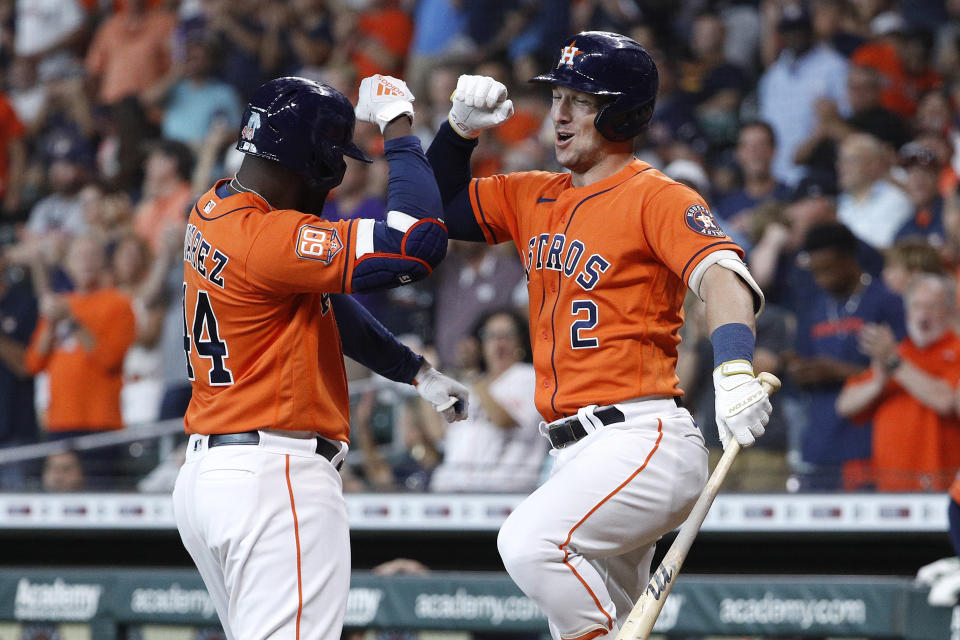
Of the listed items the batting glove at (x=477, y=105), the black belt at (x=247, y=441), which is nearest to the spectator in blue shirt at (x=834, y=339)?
the batting glove at (x=477, y=105)

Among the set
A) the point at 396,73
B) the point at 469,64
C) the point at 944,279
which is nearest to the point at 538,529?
the point at 944,279

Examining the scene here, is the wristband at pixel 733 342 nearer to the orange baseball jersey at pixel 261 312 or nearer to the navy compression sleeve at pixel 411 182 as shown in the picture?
the navy compression sleeve at pixel 411 182

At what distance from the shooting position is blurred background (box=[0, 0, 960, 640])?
5.02m

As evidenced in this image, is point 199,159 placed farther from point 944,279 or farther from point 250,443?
point 250,443

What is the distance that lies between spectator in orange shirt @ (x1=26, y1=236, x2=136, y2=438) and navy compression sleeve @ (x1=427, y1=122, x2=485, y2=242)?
3.85 meters

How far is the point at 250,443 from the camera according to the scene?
134 inches

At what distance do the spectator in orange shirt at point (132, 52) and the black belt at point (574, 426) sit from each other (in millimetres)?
7616

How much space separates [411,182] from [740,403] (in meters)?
1.03

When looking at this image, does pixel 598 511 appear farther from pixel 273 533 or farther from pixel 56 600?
pixel 56 600

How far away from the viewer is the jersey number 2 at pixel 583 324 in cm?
340

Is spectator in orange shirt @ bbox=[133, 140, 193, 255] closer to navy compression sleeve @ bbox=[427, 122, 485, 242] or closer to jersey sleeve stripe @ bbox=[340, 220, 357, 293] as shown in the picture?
navy compression sleeve @ bbox=[427, 122, 485, 242]

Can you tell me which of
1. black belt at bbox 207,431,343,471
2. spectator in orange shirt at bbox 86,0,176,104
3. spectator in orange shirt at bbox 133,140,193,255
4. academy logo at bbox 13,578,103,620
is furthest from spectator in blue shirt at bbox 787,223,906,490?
spectator in orange shirt at bbox 86,0,176,104

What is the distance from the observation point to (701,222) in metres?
3.29

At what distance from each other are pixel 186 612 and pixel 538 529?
248cm
